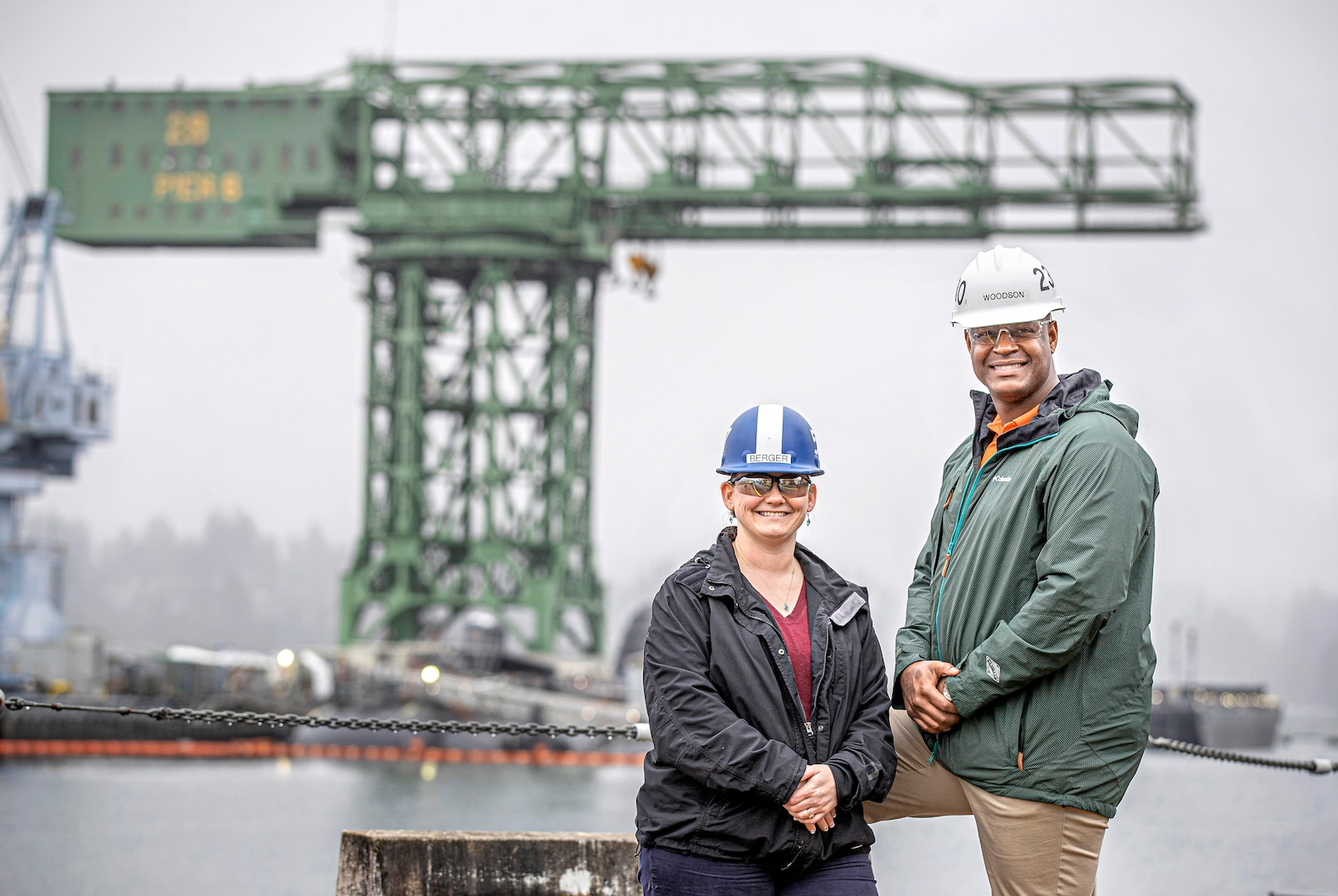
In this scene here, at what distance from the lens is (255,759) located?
208 feet

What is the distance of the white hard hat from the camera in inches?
195

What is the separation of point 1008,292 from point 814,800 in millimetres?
1718

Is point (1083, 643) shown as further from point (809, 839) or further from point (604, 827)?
point (604, 827)

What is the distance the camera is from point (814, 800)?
447 centimetres

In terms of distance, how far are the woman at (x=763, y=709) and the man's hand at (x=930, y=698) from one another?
0.75ft

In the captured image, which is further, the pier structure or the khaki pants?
the pier structure

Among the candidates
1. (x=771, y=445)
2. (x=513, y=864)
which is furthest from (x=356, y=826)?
(x=771, y=445)

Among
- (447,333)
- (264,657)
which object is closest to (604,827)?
(447,333)

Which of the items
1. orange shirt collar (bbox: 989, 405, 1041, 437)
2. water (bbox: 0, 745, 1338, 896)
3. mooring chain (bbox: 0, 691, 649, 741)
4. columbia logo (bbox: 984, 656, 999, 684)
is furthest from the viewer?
water (bbox: 0, 745, 1338, 896)

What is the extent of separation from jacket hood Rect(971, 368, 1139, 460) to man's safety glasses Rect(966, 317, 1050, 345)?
0.19 m

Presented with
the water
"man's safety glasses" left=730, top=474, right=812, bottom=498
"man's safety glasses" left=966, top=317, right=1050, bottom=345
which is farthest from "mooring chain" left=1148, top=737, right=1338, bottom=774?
the water

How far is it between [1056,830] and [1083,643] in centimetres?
60

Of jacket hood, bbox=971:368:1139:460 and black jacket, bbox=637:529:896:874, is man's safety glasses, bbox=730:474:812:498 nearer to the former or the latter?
black jacket, bbox=637:529:896:874

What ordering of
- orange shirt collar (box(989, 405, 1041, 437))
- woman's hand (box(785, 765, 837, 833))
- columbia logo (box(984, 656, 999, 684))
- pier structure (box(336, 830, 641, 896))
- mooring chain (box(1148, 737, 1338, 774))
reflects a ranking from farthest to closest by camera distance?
pier structure (box(336, 830, 641, 896)) → mooring chain (box(1148, 737, 1338, 774)) → orange shirt collar (box(989, 405, 1041, 437)) → columbia logo (box(984, 656, 999, 684)) → woman's hand (box(785, 765, 837, 833))
